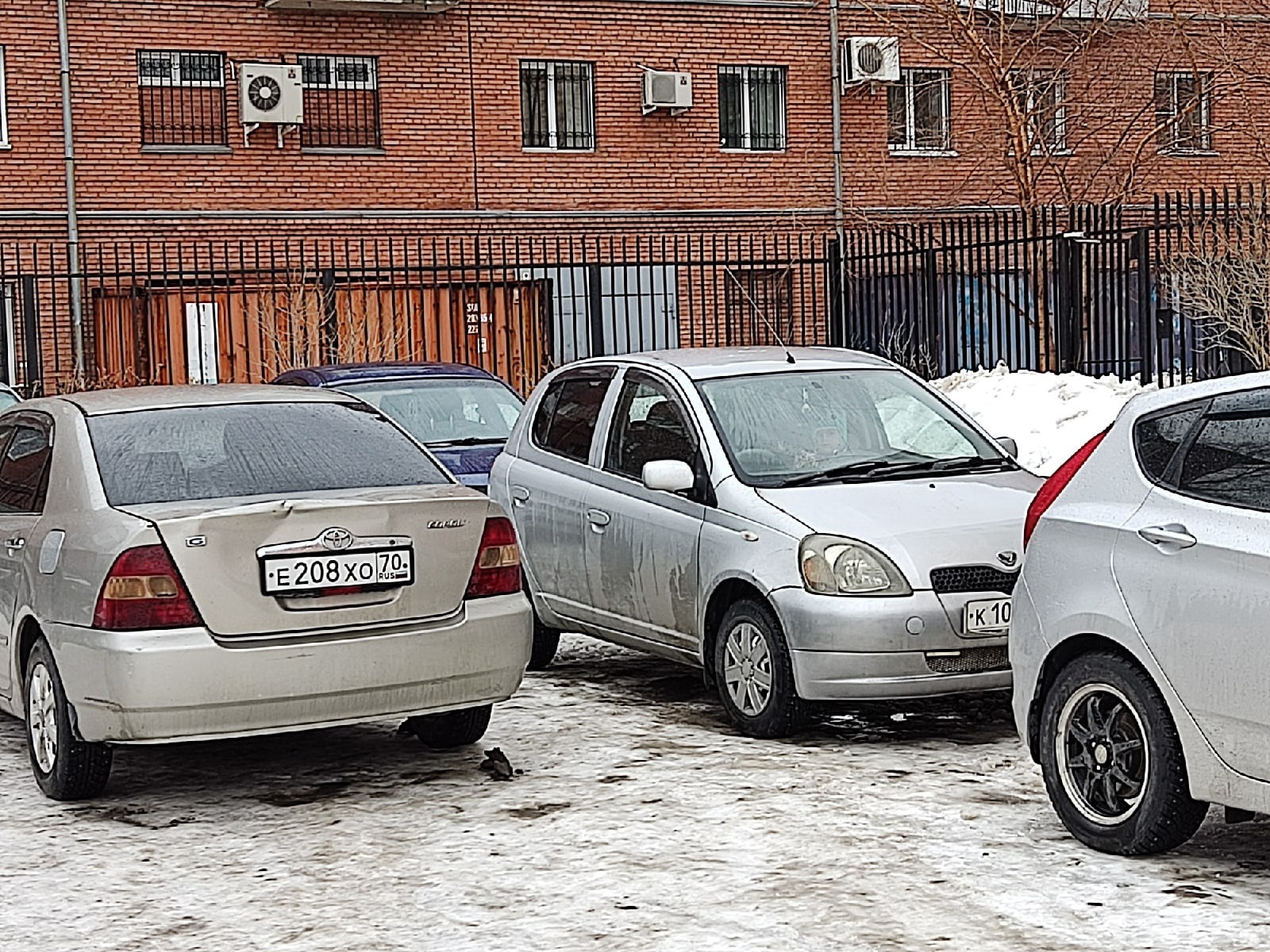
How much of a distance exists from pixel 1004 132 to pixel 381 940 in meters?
25.7

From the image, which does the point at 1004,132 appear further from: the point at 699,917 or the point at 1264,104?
the point at 699,917

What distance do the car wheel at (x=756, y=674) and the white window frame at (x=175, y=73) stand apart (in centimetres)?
2126

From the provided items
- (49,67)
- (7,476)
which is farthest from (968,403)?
(49,67)

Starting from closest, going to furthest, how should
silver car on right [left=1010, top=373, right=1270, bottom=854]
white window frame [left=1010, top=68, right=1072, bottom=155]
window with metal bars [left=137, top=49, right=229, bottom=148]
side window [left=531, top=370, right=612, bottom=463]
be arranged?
silver car on right [left=1010, top=373, right=1270, bottom=854] < side window [left=531, top=370, right=612, bottom=463] < white window frame [left=1010, top=68, right=1072, bottom=155] < window with metal bars [left=137, top=49, right=229, bottom=148]

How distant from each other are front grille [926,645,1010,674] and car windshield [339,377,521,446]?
607 cm

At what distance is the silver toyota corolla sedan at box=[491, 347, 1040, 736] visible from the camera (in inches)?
298

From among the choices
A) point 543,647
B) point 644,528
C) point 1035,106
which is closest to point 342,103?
point 1035,106

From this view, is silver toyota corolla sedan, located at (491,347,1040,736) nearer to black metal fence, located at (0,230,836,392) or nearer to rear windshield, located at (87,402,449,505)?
rear windshield, located at (87,402,449,505)

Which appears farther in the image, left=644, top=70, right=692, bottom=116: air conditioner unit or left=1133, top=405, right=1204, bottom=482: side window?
left=644, top=70, right=692, bottom=116: air conditioner unit

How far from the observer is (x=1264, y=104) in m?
32.5

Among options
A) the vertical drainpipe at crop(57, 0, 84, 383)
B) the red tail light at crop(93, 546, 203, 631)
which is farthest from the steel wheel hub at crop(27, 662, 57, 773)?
the vertical drainpipe at crop(57, 0, 84, 383)

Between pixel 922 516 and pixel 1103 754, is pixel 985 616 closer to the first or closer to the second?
pixel 922 516

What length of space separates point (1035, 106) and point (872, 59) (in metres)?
3.20

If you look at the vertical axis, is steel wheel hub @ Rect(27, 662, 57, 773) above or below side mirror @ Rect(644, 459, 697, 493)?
below
